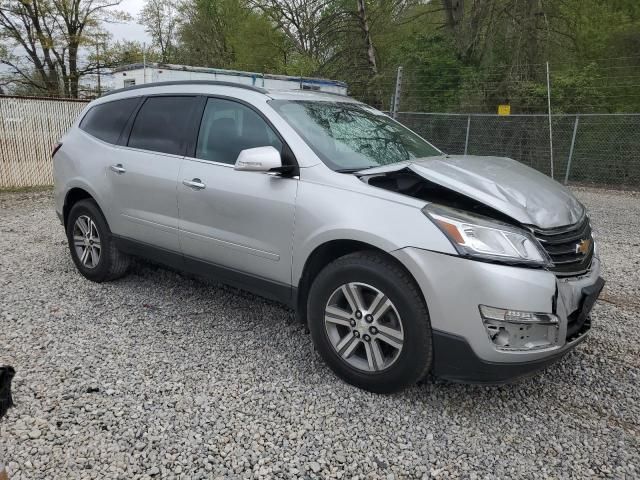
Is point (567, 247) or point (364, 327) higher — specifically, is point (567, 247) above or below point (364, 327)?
above

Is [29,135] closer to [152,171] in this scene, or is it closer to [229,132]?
[152,171]

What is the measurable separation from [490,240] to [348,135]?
1460mm

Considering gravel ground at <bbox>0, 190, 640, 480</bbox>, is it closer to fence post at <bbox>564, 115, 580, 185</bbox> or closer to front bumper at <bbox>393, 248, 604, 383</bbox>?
front bumper at <bbox>393, 248, 604, 383</bbox>

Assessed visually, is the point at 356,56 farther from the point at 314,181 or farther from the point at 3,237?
the point at 314,181

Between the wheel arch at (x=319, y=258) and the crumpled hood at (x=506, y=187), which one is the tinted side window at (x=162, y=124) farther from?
the crumpled hood at (x=506, y=187)

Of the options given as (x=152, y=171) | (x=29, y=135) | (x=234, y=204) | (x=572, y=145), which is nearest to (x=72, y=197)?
(x=152, y=171)

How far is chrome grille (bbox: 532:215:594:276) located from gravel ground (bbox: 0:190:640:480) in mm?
790

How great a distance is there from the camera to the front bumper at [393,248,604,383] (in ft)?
8.32

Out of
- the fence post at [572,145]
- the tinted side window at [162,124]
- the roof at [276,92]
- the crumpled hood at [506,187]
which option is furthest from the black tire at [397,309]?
the fence post at [572,145]

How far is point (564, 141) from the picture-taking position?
40.3 feet

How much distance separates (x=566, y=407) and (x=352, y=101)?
2819mm

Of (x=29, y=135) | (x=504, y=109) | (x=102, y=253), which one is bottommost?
(x=102, y=253)

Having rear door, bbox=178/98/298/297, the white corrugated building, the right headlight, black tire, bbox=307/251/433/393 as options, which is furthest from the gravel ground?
the white corrugated building

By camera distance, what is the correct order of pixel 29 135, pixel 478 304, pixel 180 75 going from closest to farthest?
pixel 478 304
pixel 29 135
pixel 180 75
